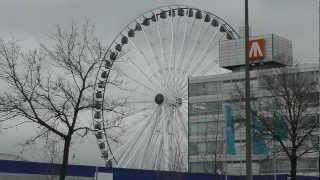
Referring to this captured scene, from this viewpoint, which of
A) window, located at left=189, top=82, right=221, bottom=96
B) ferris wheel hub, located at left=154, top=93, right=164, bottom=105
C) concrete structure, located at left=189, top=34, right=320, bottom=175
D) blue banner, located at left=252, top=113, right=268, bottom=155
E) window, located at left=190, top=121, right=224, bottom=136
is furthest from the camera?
window, located at left=189, top=82, right=221, bottom=96

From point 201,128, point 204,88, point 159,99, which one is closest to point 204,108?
point 201,128

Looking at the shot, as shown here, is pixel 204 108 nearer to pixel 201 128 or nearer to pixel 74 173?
pixel 201 128

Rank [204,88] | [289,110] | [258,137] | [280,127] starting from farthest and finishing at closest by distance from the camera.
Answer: [204,88], [258,137], [280,127], [289,110]

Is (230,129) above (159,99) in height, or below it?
below

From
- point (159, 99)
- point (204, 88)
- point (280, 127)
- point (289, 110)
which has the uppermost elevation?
point (204, 88)

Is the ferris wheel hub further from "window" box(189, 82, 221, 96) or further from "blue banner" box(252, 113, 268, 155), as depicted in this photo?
"window" box(189, 82, 221, 96)

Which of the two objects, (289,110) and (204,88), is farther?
(204,88)

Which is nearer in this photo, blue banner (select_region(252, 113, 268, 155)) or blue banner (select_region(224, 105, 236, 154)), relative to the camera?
blue banner (select_region(252, 113, 268, 155))

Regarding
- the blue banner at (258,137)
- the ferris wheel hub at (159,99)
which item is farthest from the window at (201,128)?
the blue banner at (258,137)

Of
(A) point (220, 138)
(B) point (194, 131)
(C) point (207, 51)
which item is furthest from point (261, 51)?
(C) point (207, 51)

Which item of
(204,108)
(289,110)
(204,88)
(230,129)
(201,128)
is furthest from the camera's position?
(204,88)

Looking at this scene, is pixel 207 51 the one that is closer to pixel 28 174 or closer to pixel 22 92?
pixel 28 174

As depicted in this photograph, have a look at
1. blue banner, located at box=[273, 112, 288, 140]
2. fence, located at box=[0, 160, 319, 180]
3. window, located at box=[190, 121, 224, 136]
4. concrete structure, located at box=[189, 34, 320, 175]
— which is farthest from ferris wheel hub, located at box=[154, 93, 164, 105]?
window, located at box=[190, 121, 224, 136]

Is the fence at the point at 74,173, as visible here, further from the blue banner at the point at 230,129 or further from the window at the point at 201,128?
the window at the point at 201,128
